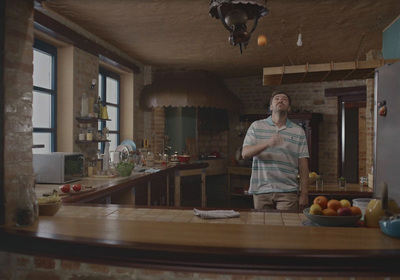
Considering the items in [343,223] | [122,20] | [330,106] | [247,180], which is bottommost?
[247,180]

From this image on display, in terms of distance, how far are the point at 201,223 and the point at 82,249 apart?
0.72 metres

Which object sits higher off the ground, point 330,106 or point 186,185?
point 330,106

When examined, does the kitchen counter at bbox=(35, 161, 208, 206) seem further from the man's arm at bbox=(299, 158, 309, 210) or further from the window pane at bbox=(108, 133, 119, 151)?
the man's arm at bbox=(299, 158, 309, 210)

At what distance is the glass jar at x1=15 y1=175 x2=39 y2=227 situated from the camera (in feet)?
7.48

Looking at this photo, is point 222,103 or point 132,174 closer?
point 132,174

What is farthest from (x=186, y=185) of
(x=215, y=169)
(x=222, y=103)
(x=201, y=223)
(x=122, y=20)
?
(x=201, y=223)

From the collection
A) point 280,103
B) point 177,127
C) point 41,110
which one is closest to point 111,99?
point 177,127

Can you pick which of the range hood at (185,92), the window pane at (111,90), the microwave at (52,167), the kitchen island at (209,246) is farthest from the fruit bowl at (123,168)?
the range hood at (185,92)

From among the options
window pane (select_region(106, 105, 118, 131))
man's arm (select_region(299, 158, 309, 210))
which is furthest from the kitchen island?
window pane (select_region(106, 105, 118, 131))

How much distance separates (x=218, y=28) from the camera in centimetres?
550

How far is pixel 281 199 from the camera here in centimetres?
321

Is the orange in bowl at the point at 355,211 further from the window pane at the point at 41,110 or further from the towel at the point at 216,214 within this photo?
the window pane at the point at 41,110

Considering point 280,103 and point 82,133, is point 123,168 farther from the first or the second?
point 280,103

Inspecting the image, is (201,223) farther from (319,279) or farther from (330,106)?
(330,106)
